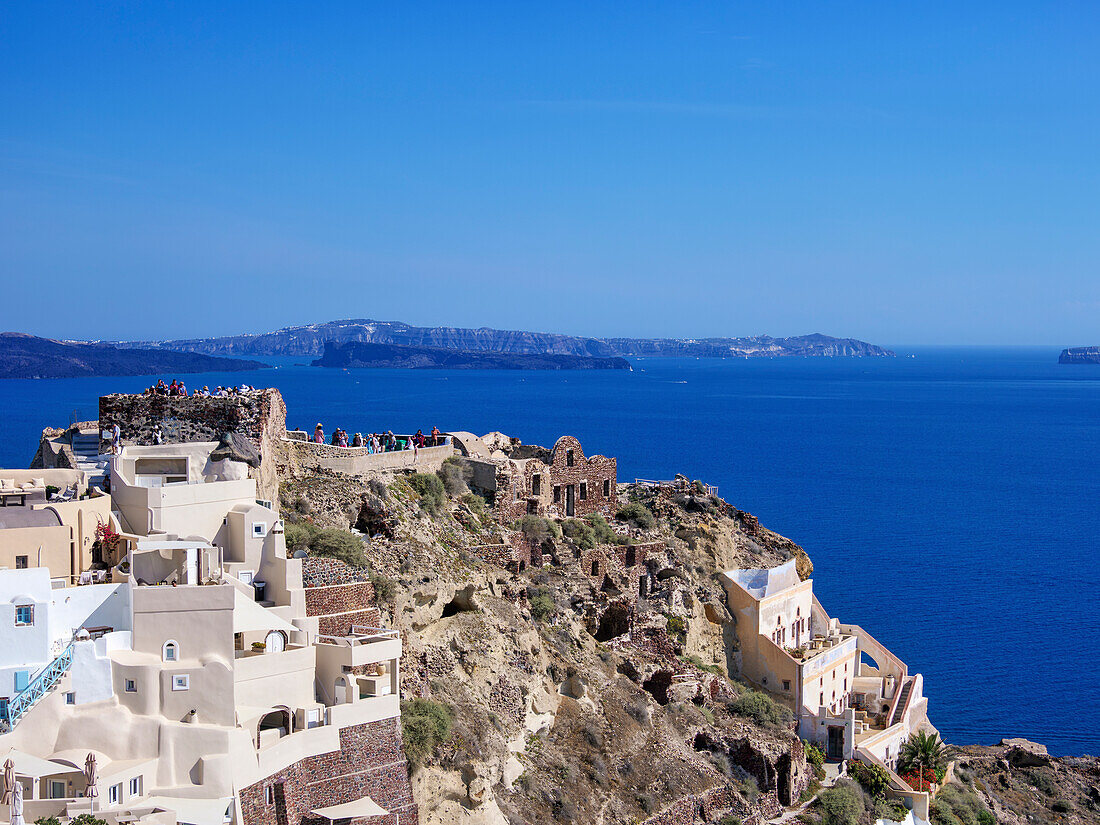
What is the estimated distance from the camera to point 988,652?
194ft

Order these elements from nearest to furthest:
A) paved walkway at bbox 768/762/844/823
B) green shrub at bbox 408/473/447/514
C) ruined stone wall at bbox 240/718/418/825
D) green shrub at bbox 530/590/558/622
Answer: ruined stone wall at bbox 240/718/418/825
paved walkway at bbox 768/762/844/823
green shrub at bbox 530/590/558/622
green shrub at bbox 408/473/447/514

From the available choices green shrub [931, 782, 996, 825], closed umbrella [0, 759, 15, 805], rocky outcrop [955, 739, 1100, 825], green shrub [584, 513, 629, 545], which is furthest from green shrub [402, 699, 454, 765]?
rocky outcrop [955, 739, 1100, 825]

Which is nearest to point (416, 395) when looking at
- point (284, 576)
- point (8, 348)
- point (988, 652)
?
point (8, 348)

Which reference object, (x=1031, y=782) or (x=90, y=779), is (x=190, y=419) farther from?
(x=1031, y=782)

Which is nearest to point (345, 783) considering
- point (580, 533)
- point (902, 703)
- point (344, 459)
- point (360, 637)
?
point (360, 637)

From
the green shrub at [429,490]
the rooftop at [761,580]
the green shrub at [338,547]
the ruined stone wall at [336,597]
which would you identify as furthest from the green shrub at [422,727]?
the rooftop at [761,580]

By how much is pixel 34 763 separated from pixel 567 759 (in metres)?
14.3

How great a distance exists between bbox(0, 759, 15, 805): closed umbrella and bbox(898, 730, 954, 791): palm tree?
29449 mm

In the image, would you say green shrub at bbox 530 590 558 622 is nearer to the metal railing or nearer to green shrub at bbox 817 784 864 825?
green shrub at bbox 817 784 864 825

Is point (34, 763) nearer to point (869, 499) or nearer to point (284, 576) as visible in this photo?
point (284, 576)

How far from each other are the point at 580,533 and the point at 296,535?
13830 millimetres

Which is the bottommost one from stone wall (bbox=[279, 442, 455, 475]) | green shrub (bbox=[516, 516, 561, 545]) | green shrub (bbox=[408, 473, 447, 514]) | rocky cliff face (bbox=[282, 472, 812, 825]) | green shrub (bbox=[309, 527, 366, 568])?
rocky cliff face (bbox=[282, 472, 812, 825])

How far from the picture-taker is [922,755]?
136ft

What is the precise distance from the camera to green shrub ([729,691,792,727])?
37938mm
